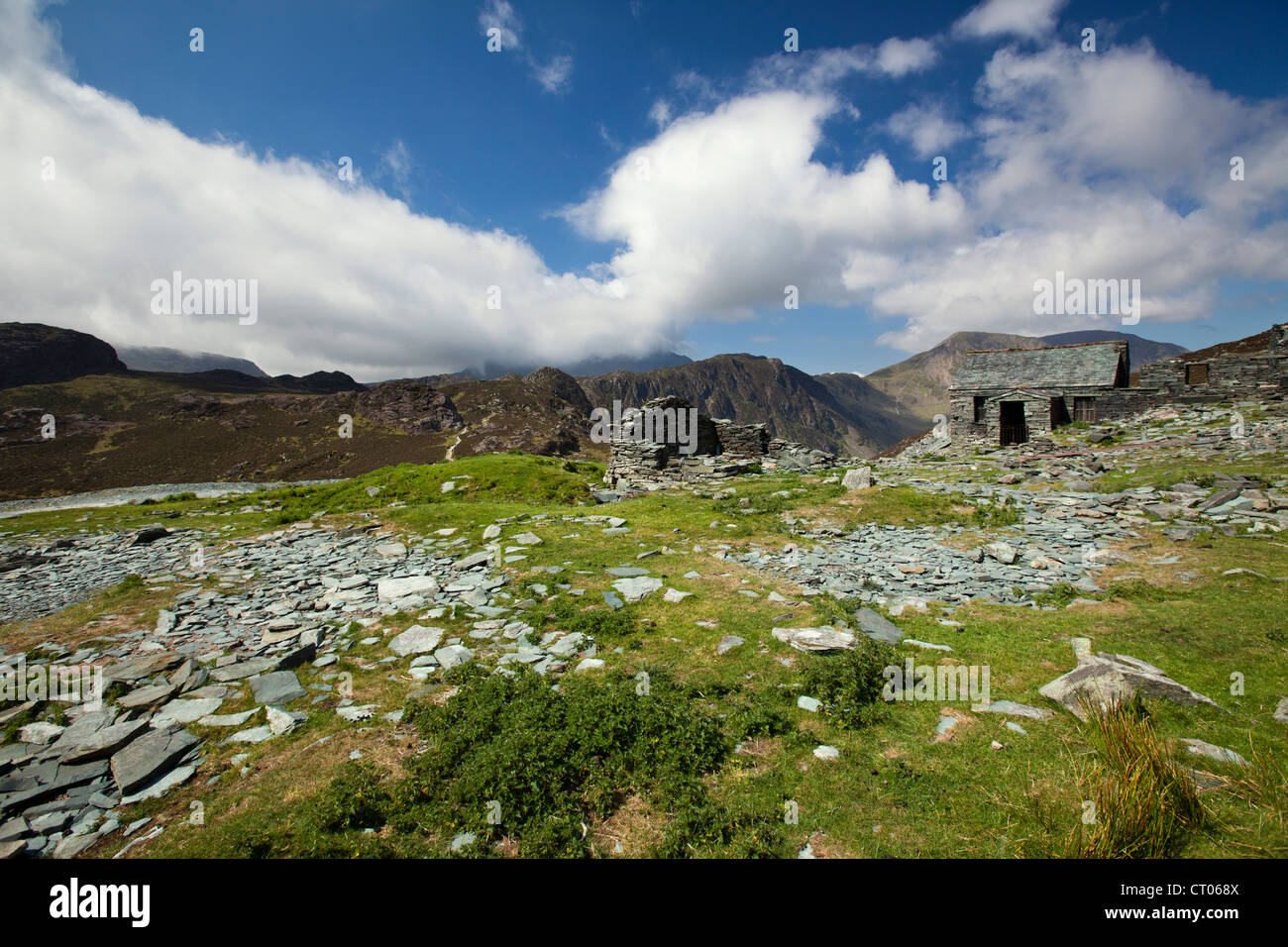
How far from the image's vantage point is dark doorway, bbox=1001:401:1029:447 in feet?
119

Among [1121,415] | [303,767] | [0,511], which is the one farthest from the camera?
[0,511]

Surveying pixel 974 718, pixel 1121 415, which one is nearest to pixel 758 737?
pixel 974 718

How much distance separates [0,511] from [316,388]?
102m

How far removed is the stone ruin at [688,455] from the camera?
26156 mm

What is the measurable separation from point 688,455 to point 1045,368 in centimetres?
3389

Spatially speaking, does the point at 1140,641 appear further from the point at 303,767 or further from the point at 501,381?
the point at 501,381

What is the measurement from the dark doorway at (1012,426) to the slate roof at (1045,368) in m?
3.67

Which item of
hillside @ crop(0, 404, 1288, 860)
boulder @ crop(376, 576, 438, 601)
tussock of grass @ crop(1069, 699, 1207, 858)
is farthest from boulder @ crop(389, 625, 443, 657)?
tussock of grass @ crop(1069, 699, 1207, 858)

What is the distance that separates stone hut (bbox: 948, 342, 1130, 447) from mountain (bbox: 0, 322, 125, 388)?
203 metres

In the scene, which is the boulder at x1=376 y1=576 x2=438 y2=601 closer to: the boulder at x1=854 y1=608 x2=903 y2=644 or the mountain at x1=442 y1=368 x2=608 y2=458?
the boulder at x1=854 y1=608 x2=903 y2=644

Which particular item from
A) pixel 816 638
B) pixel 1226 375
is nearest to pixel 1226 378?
pixel 1226 375

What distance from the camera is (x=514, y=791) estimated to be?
186 inches

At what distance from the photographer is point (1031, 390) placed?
3647 centimetres

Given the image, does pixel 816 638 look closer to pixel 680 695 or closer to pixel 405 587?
pixel 680 695
